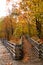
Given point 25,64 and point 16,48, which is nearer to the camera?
point 25,64

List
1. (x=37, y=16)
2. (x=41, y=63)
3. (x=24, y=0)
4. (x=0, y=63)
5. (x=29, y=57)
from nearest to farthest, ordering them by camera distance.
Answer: (x=41, y=63)
(x=0, y=63)
(x=29, y=57)
(x=37, y=16)
(x=24, y=0)

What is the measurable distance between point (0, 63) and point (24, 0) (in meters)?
8.09

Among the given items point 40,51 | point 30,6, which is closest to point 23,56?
point 40,51

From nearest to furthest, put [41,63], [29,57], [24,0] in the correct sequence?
1. [41,63]
2. [29,57]
3. [24,0]

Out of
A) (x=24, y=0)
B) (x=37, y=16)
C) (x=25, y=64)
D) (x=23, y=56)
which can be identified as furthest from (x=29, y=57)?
(x=24, y=0)

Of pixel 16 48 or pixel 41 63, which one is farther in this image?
pixel 16 48

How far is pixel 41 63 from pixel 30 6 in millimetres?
7127

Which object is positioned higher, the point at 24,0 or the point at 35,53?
the point at 24,0

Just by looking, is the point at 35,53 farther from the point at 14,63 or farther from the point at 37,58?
the point at 14,63

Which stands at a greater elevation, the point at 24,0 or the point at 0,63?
the point at 24,0

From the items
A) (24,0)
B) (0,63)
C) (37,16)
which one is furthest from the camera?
(24,0)

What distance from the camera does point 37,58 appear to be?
19.3 meters

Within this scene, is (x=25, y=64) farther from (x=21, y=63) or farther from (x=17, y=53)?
(x=17, y=53)

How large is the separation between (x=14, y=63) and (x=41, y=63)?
2.45 metres
